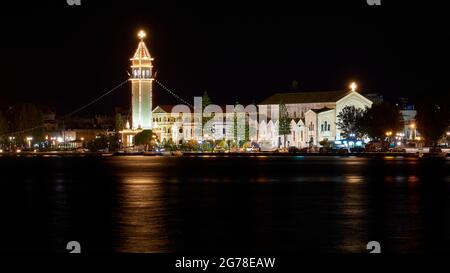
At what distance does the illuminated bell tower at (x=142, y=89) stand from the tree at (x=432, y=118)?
53.0 meters

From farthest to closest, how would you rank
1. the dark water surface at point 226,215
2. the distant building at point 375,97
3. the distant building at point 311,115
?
Result: 1. the distant building at point 375,97
2. the distant building at point 311,115
3. the dark water surface at point 226,215

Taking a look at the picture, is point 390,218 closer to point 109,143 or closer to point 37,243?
point 37,243

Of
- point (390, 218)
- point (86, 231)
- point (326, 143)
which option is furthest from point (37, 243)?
point (326, 143)

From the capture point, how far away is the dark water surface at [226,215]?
23.5 meters

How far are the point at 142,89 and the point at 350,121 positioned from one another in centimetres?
3650

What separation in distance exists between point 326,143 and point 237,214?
3949 inches

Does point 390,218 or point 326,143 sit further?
point 326,143

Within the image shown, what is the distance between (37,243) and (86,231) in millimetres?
2613

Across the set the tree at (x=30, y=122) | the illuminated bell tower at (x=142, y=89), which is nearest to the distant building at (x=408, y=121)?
the illuminated bell tower at (x=142, y=89)

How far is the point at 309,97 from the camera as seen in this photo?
144 meters

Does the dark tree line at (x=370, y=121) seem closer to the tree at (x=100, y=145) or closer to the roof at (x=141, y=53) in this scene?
the roof at (x=141, y=53)
